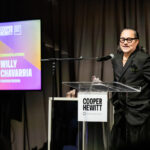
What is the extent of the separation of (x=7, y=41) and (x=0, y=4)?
0.78 m

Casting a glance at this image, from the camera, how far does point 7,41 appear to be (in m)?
3.41

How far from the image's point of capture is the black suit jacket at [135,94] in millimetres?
2334

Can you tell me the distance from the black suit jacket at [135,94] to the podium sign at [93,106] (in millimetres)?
546

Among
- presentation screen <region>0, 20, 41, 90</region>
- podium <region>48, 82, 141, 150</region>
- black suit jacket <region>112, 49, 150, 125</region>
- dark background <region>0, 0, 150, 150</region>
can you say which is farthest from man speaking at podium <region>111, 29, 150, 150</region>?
presentation screen <region>0, 20, 41, 90</region>

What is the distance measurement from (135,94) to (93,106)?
648 millimetres

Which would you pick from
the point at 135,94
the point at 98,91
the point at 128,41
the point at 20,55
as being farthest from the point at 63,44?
the point at 98,91

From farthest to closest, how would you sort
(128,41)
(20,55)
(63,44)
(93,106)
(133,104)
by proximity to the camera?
(63,44) < (20,55) < (128,41) < (133,104) < (93,106)

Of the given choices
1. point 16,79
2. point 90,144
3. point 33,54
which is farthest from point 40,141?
point 90,144

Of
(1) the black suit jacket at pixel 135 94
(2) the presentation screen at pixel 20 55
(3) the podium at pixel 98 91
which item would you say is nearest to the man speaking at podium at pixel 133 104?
(1) the black suit jacket at pixel 135 94

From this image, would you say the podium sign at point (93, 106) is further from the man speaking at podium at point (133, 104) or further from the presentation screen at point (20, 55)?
the presentation screen at point (20, 55)

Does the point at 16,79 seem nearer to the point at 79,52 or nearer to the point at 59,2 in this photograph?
the point at 79,52

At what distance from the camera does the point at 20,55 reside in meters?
3.35

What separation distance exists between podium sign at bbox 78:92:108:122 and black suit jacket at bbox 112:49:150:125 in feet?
1.79

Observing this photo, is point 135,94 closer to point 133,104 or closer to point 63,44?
point 133,104
